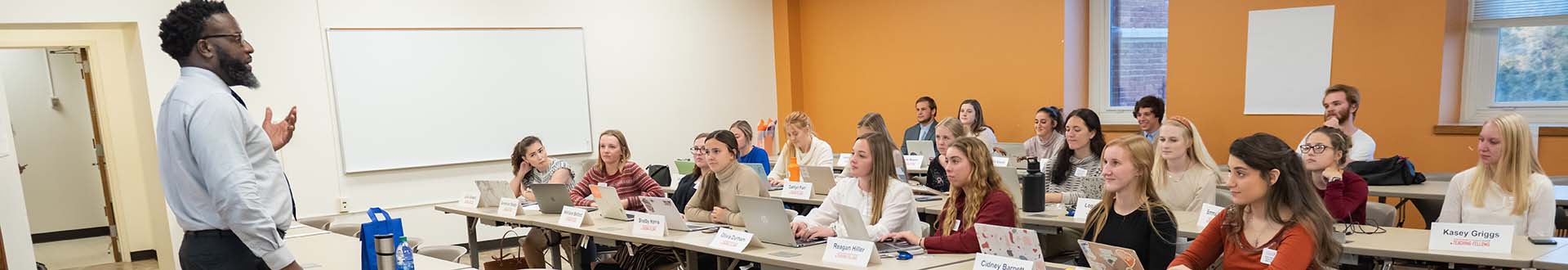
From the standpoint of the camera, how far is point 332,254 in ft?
12.3

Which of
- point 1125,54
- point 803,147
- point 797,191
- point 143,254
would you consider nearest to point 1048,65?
point 1125,54

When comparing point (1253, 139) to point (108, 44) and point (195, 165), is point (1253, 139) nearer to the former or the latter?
point (195, 165)

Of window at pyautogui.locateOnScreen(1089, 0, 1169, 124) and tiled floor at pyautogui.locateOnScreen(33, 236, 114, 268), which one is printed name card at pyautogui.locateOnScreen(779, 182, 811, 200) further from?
tiled floor at pyautogui.locateOnScreen(33, 236, 114, 268)

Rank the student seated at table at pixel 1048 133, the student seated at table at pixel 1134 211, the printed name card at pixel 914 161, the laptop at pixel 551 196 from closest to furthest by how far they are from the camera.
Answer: the student seated at table at pixel 1134 211 → the laptop at pixel 551 196 → the student seated at table at pixel 1048 133 → the printed name card at pixel 914 161

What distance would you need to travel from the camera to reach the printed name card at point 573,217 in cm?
436

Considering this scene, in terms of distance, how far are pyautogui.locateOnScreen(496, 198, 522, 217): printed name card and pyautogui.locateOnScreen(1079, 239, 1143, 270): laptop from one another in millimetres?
3074

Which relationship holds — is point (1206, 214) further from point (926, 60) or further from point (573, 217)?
point (926, 60)

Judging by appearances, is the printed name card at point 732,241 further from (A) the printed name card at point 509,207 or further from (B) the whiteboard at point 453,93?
(B) the whiteboard at point 453,93

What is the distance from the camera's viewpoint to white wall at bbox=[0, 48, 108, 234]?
7.89 m

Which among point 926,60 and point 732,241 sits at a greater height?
point 926,60

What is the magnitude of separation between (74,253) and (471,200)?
14.9ft

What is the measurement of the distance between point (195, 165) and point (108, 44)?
4823 millimetres

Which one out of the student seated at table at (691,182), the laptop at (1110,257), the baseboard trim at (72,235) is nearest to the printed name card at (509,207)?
the student seated at table at (691,182)

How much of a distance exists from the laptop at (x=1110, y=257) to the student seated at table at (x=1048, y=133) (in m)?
3.21
